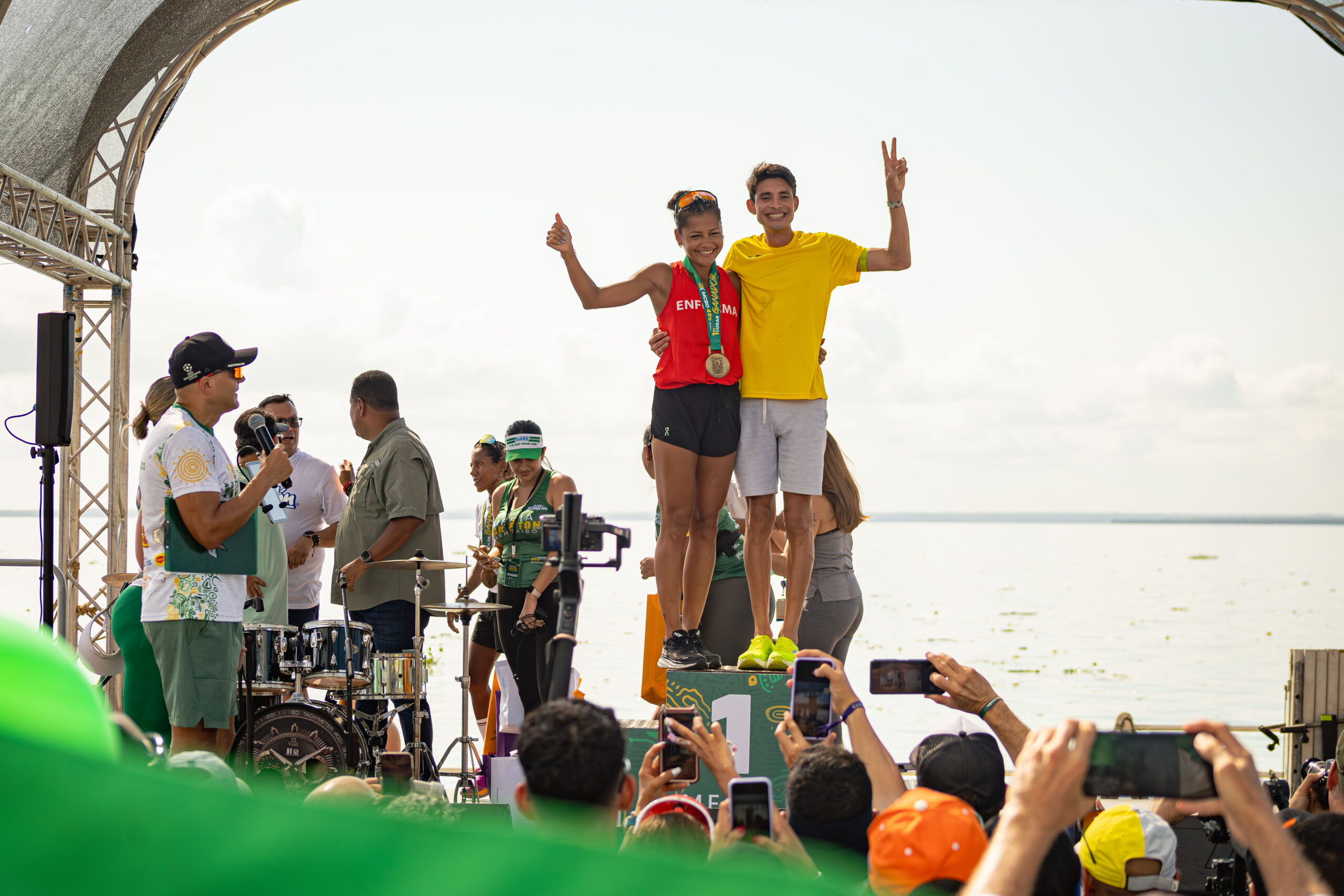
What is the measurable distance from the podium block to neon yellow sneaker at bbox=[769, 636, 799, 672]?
12 cm

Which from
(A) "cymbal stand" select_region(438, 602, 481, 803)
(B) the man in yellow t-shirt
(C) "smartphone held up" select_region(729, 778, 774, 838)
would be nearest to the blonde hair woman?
(B) the man in yellow t-shirt

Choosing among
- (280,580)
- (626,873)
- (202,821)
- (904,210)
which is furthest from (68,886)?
(280,580)

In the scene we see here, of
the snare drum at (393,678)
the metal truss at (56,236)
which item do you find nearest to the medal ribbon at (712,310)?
the snare drum at (393,678)

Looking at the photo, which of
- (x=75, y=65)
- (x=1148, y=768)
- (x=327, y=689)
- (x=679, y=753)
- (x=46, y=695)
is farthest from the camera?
(x=75, y=65)

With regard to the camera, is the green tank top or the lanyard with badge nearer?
the lanyard with badge

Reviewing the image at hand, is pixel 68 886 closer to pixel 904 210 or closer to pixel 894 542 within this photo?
pixel 904 210

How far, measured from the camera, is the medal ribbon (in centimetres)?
440

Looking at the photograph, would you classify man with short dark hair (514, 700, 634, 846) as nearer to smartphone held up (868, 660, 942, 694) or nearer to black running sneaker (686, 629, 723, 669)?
smartphone held up (868, 660, 942, 694)

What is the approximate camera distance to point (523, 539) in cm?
553

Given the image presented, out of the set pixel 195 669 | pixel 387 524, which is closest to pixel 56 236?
pixel 387 524

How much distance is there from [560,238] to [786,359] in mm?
1021

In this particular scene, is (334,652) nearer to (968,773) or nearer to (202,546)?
(202,546)

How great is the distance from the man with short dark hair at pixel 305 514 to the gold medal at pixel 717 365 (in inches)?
95.9

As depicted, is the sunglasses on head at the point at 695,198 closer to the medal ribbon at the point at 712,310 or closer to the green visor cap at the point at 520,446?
the medal ribbon at the point at 712,310
